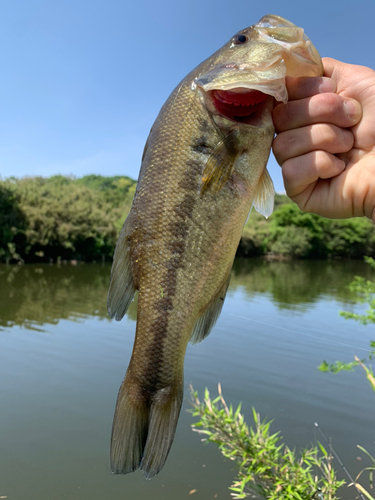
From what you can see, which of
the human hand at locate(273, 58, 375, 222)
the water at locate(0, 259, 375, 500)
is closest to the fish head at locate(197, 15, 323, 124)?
the human hand at locate(273, 58, 375, 222)

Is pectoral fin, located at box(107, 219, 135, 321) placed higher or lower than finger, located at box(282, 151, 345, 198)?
lower

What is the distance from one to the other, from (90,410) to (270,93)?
34.8 ft

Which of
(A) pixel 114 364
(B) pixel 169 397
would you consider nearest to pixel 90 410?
(A) pixel 114 364

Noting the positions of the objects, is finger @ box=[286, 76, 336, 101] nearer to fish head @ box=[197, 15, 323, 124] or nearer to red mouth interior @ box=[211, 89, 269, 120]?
fish head @ box=[197, 15, 323, 124]

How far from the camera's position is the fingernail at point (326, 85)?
72.2 inches

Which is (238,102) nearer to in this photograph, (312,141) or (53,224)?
(312,141)

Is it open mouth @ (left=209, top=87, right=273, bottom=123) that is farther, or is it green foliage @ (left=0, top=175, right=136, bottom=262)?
green foliage @ (left=0, top=175, right=136, bottom=262)

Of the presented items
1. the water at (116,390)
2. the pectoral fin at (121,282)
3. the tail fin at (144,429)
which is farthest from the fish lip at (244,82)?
the water at (116,390)

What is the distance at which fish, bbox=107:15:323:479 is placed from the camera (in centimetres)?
168

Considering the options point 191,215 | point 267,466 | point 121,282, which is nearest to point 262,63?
point 191,215

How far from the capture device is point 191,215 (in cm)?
170

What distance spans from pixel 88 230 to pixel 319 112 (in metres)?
48.8

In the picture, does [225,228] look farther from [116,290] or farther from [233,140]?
[116,290]

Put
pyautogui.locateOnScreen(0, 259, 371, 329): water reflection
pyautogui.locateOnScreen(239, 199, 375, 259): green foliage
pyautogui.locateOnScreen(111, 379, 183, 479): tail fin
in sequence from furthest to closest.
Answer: pyautogui.locateOnScreen(239, 199, 375, 259): green foliage, pyautogui.locateOnScreen(0, 259, 371, 329): water reflection, pyautogui.locateOnScreen(111, 379, 183, 479): tail fin
